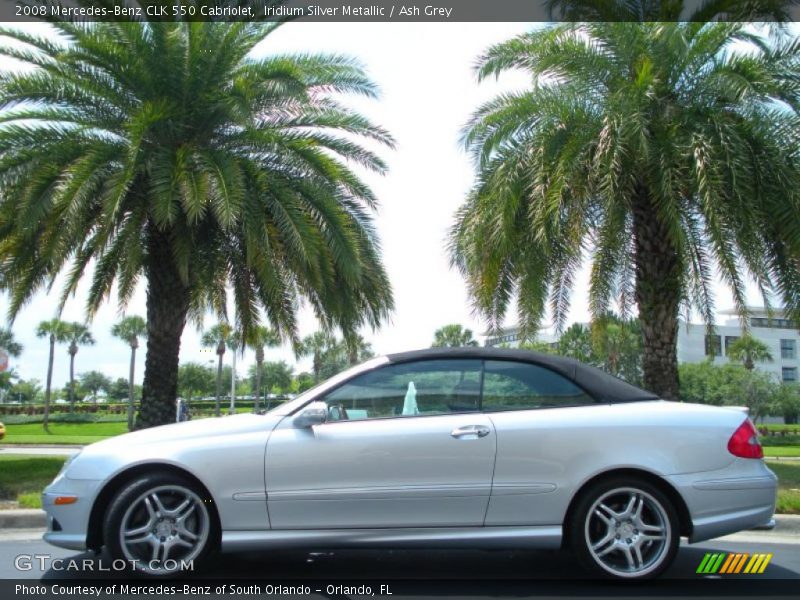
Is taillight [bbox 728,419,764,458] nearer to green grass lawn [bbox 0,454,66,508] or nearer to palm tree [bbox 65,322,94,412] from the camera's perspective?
green grass lawn [bbox 0,454,66,508]

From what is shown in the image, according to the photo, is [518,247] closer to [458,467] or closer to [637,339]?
[458,467]

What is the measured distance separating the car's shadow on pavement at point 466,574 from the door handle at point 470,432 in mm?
924

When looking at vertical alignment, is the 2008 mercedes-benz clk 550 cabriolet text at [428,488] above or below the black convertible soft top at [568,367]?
below

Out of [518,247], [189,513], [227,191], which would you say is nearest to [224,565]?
[189,513]

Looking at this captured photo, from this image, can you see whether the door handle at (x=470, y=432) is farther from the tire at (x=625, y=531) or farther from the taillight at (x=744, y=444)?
the taillight at (x=744, y=444)

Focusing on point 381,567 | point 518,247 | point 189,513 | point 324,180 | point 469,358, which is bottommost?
point 381,567

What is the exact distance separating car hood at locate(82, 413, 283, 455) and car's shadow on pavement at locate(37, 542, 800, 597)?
81 centimetres

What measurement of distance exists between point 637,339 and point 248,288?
53.9 m

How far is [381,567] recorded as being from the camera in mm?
5555

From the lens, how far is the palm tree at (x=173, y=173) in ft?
37.2

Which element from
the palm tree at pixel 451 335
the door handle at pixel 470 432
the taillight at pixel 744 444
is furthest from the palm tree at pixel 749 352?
the door handle at pixel 470 432

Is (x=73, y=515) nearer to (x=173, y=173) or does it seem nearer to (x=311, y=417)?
(x=311, y=417)

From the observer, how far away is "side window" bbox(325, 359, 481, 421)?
521 centimetres

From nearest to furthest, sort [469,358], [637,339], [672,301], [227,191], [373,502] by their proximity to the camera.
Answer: [373,502] < [469,358] < [227,191] < [672,301] < [637,339]
